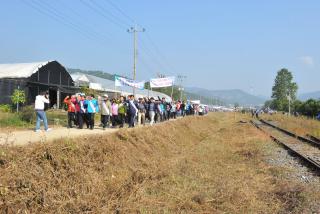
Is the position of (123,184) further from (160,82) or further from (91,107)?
(160,82)

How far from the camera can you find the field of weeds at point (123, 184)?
712cm

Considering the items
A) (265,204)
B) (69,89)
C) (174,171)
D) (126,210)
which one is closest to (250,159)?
(174,171)

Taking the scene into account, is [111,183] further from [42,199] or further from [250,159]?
[250,159]

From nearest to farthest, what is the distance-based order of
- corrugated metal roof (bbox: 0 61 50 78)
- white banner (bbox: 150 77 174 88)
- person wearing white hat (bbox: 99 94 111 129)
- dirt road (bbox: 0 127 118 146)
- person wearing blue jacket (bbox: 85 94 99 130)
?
dirt road (bbox: 0 127 118 146) → person wearing blue jacket (bbox: 85 94 99 130) → person wearing white hat (bbox: 99 94 111 129) → corrugated metal roof (bbox: 0 61 50 78) → white banner (bbox: 150 77 174 88)

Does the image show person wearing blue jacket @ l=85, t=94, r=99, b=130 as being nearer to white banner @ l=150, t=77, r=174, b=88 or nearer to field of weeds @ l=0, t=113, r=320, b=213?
field of weeds @ l=0, t=113, r=320, b=213

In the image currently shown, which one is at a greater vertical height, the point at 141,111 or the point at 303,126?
the point at 141,111

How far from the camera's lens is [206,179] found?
1077 cm

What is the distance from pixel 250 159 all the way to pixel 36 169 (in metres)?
9.14

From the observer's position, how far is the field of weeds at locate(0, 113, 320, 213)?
7125 mm

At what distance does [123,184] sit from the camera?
28.9ft

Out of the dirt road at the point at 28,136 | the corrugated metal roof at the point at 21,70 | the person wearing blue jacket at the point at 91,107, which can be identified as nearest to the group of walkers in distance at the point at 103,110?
the person wearing blue jacket at the point at 91,107

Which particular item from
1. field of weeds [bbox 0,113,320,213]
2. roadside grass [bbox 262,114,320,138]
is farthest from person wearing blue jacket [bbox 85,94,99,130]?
roadside grass [bbox 262,114,320,138]

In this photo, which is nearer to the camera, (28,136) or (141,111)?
(28,136)

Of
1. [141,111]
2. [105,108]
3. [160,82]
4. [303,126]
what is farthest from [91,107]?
[303,126]
